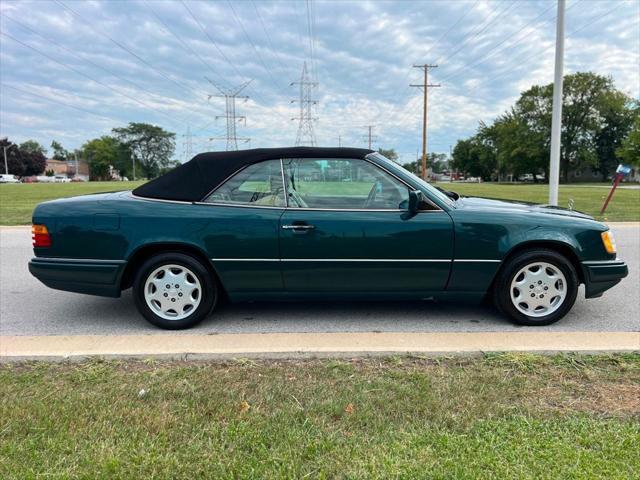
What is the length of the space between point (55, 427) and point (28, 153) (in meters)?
131

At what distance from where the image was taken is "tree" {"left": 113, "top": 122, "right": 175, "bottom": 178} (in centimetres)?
13262

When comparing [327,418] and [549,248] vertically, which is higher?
[549,248]

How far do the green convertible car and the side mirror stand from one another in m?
0.01

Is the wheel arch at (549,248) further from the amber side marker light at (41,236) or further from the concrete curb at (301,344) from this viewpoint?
the amber side marker light at (41,236)

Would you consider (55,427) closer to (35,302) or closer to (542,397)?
(542,397)

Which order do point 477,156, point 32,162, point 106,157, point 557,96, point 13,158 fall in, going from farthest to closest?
point 106,157, point 32,162, point 13,158, point 477,156, point 557,96

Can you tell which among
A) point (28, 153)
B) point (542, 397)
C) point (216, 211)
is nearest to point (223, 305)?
point (216, 211)

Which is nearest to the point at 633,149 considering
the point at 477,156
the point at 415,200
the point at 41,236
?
the point at 415,200

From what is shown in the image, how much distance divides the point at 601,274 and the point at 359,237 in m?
2.15

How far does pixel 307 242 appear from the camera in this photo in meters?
3.89

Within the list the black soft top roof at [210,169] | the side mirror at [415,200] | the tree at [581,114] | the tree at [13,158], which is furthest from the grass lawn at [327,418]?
the tree at [13,158]

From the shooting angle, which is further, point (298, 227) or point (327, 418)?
point (298, 227)

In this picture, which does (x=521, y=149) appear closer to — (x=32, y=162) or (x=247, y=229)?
(x=247, y=229)

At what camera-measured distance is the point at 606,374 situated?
3.08 metres
